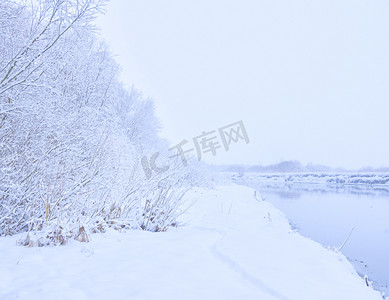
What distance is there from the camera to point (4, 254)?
2.36m

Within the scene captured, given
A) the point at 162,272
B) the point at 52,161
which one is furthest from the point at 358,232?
the point at 52,161

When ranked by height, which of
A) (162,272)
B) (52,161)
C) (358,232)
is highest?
(52,161)

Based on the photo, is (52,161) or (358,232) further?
(358,232)

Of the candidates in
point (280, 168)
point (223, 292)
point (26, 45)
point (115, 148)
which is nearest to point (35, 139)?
point (115, 148)

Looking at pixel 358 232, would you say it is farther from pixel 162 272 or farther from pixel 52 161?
pixel 52 161

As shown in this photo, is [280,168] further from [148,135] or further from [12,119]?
[12,119]

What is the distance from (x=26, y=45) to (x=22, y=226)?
2267mm

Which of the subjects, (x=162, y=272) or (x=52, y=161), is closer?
(x=162, y=272)

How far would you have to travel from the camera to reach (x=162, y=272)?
2.22m

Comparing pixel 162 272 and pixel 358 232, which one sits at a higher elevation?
pixel 162 272

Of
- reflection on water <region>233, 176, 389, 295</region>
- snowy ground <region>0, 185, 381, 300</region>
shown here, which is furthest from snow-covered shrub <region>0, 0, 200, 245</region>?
reflection on water <region>233, 176, 389, 295</region>

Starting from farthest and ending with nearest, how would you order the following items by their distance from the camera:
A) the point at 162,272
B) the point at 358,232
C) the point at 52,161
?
the point at 358,232, the point at 52,161, the point at 162,272

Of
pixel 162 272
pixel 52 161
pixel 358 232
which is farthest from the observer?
pixel 358 232

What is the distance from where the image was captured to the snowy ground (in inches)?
72.9
